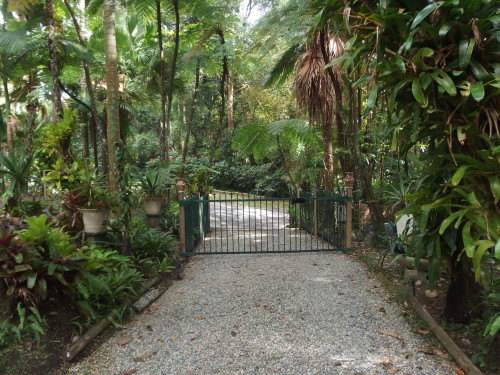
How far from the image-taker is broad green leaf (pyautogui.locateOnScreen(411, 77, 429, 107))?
2.63 metres

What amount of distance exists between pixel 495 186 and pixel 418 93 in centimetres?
82

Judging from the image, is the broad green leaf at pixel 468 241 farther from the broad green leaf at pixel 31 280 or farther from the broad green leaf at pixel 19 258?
the broad green leaf at pixel 19 258

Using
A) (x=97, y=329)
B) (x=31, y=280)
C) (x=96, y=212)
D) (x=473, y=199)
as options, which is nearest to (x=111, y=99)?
(x=96, y=212)

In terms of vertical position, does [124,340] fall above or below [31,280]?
below

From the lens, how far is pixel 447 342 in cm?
307

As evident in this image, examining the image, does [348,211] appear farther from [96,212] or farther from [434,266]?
[96,212]

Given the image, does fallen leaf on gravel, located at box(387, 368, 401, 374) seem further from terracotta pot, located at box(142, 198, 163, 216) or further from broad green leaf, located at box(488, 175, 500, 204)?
terracotta pot, located at box(142, 198, 163, 216)

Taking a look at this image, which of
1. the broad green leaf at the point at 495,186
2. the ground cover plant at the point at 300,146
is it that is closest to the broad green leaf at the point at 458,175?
the ground cover plant at the point at 300,146

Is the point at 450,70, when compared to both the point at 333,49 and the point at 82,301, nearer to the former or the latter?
the point at 82,301

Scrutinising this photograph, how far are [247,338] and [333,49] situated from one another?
5169mm

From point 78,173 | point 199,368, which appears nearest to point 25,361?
point 199,368

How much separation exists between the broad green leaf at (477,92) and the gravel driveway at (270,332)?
202 centimetres

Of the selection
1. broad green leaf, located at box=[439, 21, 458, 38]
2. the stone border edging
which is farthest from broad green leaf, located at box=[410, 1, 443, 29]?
the stone border edging

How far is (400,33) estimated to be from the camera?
2893 mm
